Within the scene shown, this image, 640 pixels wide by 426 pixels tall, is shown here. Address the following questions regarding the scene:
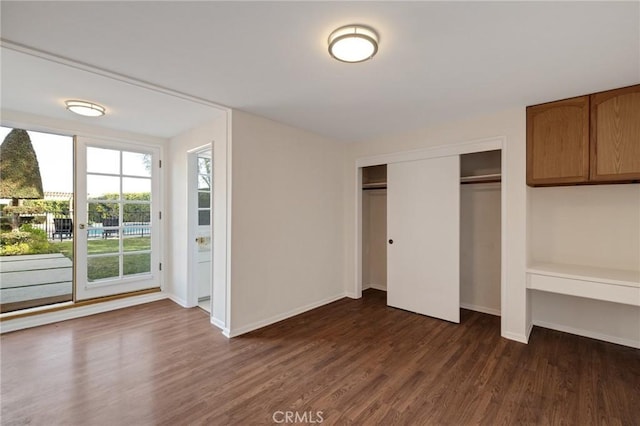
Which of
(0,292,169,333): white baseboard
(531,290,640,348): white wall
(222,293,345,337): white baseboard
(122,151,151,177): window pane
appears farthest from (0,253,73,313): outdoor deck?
(531,290,640,348): white wall

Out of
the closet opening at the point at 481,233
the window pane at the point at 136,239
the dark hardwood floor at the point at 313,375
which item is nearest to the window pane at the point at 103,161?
the window pane at the point at 136,239

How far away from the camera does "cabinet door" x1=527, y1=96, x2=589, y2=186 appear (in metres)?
2.55

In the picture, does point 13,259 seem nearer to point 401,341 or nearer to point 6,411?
point 6,411

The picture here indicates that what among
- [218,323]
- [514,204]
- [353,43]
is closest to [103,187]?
[218,323]

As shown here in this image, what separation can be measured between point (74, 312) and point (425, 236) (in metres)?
4.51

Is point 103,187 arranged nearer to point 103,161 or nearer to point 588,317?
point 103,161

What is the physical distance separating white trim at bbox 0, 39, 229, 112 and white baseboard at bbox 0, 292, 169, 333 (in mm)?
2901

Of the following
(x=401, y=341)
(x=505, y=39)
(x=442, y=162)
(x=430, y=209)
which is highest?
(x=505, y=39)

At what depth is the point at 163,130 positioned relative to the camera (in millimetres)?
3818

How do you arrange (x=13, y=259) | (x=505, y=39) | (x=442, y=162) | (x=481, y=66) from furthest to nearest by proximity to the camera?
(x=13, y=259), (x=442, y=162), (x=481, y=66), (x=505, y=39)

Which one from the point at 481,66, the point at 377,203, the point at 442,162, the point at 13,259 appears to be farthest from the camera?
the point at 377,203

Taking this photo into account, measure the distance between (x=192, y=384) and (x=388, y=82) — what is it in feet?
9.50

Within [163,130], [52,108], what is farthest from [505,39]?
[52,108]

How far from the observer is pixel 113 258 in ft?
12.5
